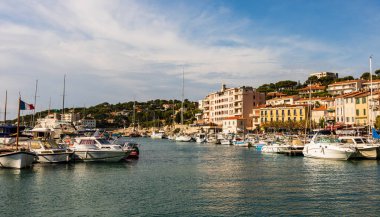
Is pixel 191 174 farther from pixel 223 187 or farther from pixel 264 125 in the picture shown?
pixel 264 125

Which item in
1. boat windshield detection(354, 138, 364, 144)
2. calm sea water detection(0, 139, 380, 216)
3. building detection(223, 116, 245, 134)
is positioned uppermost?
building detection(223, 116, 245, 134)

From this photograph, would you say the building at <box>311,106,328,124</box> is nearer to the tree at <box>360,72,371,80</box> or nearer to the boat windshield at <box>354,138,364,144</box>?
the boat windshield at <box>354,138,364,144</box>

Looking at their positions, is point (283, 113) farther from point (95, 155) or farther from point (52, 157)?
point (52, 157)

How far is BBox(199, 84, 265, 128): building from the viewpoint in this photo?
128750 millimetres

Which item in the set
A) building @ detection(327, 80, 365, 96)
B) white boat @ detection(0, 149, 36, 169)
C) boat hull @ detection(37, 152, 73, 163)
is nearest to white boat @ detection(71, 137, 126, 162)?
boat hull @ detection(37, 152, 73, 163)

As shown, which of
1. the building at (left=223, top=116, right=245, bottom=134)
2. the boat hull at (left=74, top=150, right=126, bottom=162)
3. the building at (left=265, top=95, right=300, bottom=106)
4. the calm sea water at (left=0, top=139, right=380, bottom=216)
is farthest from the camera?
the building at (left=223, top=116, right=245, bottom=134)

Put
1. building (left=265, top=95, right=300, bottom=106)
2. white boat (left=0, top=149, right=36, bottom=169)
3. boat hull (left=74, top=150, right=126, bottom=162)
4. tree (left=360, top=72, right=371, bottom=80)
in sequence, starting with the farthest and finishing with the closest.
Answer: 1. tree (left=360, top=72, right=371, bottom=80)
2. building (left=265, top=95, right=300, bottom=106)
3. boat hull (left=74, top=150, right=126, bottom=162)
4. white boat (left=0, top=149, right=36, bottom=169)

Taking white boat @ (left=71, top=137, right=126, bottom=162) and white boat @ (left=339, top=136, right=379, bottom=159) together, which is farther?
white boat @ (left=339, top=136, right=379, bottom=159)

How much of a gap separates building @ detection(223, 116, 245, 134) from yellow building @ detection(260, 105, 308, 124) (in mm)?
7931

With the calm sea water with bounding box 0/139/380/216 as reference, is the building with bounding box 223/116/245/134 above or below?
above

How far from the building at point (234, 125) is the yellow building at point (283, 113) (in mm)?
7931

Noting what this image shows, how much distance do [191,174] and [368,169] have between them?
17666 millimetres

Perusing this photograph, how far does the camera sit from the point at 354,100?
3440 inches

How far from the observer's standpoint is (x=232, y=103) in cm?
13388
